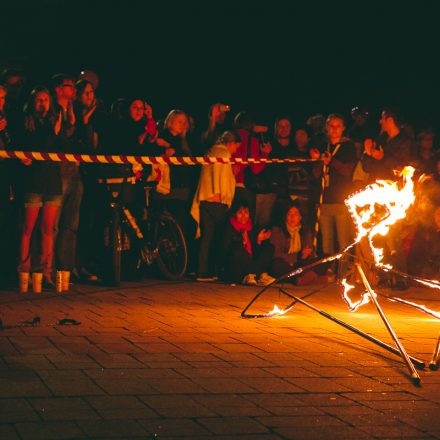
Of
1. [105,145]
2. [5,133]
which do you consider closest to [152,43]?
[105,145]

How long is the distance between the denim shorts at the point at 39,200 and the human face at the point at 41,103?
87 centimetres

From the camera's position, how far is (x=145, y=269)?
501 inches

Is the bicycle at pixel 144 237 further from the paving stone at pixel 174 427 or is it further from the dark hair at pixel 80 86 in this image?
the paving stone at pixel 174 427

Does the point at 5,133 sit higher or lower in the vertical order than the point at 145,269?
higher

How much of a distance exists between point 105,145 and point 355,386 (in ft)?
21.5

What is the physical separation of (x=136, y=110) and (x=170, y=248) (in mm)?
1806

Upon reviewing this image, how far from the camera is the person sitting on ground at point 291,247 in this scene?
1307 cm

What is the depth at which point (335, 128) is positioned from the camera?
1360 centimetres

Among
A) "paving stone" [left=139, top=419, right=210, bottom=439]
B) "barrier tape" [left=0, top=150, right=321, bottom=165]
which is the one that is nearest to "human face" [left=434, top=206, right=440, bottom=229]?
"barrier tape" [left=0, top=150, right=321, bottom=165]

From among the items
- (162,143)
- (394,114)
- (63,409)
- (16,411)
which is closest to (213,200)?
(162,143)

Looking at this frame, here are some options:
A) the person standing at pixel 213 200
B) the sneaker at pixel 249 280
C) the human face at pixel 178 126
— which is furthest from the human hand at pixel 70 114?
the sneaker at pixel 249 280

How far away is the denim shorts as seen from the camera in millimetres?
10781

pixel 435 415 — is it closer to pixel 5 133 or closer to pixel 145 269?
pixel 5 133

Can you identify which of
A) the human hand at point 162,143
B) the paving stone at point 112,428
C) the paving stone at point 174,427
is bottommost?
the paving stone at point 112,428
